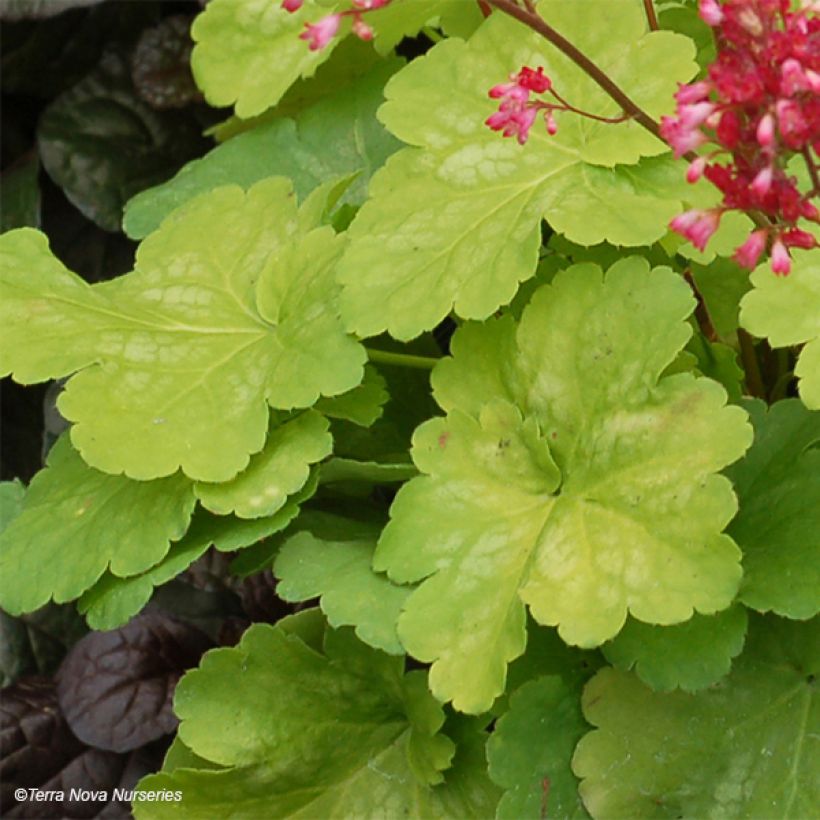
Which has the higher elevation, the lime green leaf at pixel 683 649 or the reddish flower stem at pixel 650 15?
the reddish flower stem at pixel 650 15

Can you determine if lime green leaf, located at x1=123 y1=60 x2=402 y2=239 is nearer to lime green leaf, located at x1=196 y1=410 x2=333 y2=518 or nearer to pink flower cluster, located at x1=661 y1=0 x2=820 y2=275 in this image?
lime green leaf, located at x1=196 y1=410 x2=333 y2=518

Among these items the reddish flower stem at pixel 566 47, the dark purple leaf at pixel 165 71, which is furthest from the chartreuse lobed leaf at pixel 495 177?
the dark purple leaf at pixel 165 71

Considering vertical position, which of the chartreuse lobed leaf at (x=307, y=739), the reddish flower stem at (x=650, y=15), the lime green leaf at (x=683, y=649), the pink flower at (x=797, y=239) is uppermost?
the pink flower at (x=797, y=239)

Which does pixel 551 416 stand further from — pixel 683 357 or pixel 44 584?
pixel 44 584

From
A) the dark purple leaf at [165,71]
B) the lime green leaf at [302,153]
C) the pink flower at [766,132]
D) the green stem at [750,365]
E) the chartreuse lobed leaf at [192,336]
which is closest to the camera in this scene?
the pink flower at [766,132]

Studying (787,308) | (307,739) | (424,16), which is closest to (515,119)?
(787,308)

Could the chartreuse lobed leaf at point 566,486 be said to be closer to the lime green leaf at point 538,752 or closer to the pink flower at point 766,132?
the lime green leaf at point 538,752
